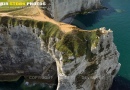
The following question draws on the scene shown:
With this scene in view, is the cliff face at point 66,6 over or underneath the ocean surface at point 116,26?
over

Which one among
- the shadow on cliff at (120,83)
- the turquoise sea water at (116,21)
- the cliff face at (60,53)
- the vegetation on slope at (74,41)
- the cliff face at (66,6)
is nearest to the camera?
the vegetation on slope at (74,41)

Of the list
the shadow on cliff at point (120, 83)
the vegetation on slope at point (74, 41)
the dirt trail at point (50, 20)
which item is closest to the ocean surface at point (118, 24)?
the shadow on cliff at point (120, 83)

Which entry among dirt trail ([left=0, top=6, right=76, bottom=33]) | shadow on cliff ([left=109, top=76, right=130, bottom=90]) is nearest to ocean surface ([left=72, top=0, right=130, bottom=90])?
shadow on cliff ([left=109, top=76, right=130, bottom=90])

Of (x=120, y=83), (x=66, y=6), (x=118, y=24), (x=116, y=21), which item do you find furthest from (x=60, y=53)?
(x=116, y=21)

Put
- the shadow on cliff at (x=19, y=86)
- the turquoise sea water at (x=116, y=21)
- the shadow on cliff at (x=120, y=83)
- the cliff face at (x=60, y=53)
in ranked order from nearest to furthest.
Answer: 1. the cliff face at (x=60, y=53)
2. the shadow on cliff at (x=120, y=83)
3. the shadow on cliff at (x=19, y=86)
4. the turquoise sea water at (x=116, y=21)

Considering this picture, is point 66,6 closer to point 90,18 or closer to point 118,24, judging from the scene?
point 90,18

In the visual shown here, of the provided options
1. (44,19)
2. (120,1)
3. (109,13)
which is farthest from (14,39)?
(120,1)

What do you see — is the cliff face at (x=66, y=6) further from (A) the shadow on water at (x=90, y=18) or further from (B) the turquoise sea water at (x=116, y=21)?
(B) the turquoise sea water at (x=116, y=21)
